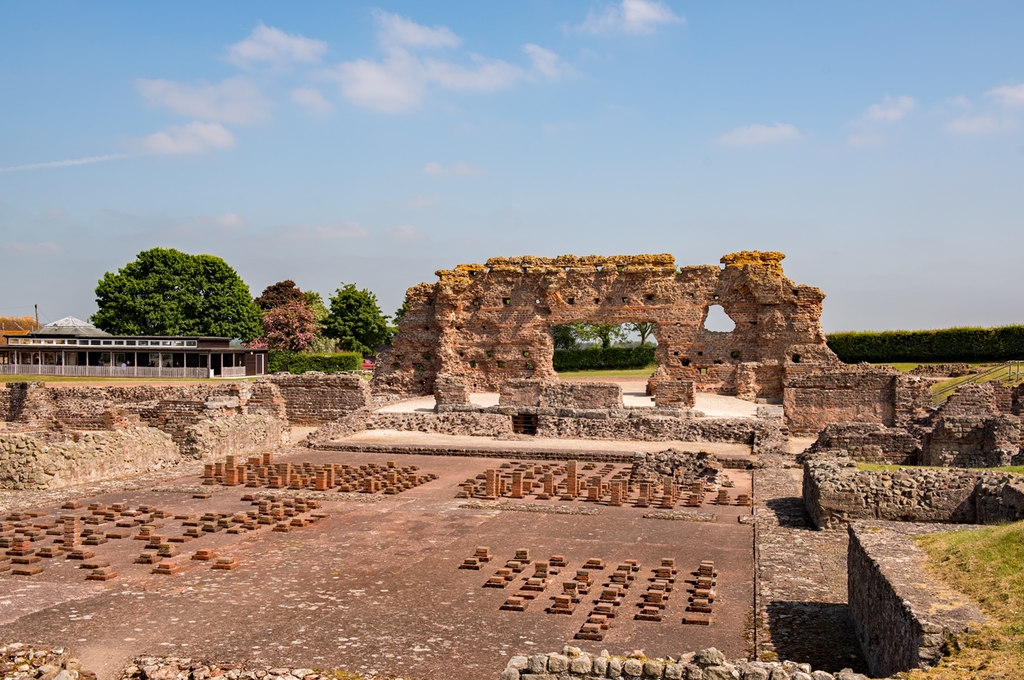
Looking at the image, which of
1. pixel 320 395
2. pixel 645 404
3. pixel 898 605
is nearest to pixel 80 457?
pixel 320 395

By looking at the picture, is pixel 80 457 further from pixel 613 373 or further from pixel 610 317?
pixel 613 373

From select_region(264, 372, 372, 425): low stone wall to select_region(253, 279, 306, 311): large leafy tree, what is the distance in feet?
128

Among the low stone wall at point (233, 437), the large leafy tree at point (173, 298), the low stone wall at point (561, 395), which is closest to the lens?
the low stone wall at point (233, 437)

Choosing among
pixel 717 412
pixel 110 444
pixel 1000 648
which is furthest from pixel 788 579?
pixel 717 412

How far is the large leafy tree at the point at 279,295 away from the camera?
6988 cm

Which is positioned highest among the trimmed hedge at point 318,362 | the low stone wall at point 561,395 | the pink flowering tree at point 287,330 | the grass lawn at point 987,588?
the pink flowering tree at point 287,330

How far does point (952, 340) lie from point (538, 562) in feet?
112

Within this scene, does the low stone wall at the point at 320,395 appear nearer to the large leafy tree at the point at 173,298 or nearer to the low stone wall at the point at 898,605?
the low stone wall at the point at 898,605

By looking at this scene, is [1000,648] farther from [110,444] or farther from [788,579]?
[110,444]

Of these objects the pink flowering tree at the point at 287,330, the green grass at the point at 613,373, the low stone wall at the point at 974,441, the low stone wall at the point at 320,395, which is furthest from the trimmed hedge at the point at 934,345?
the pink flowering tree at the point at 287,330

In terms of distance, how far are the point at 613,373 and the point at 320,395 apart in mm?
20085

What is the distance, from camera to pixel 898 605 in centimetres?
648

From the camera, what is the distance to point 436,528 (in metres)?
13.4

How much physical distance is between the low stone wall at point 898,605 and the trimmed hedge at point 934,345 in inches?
1310
